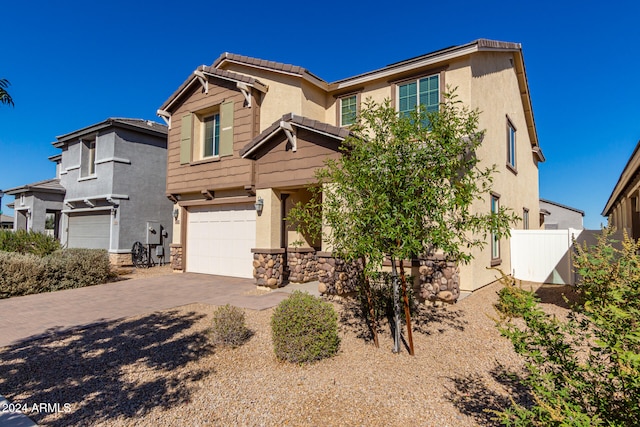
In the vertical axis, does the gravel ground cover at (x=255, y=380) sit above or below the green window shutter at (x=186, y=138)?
below

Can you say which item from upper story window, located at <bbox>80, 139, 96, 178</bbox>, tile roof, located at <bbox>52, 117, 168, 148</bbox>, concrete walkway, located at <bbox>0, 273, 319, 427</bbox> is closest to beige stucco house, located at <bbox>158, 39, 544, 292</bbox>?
concrete walkway, located at <bbox>0, 273, 319, 427</bbox>

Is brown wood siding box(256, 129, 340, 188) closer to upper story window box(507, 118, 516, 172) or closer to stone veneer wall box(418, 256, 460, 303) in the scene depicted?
stone veneer wall box(418, 256, 460, 303)

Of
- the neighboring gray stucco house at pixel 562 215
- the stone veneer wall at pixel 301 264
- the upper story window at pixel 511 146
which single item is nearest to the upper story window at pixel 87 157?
the stone veneer wall at pixel 301 264

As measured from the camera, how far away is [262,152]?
1006 cm

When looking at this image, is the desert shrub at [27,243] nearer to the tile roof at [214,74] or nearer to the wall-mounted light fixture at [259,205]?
the tile roof at [214,74]

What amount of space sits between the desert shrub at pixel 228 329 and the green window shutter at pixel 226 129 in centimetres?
740

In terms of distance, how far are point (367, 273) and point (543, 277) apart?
915cm

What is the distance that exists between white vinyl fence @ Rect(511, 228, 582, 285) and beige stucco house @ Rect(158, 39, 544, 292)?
0.65m

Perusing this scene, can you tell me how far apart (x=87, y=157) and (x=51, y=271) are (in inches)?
343

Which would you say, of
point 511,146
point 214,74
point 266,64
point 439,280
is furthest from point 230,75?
point 511,146

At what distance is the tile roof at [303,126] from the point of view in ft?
26.3

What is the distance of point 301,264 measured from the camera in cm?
1024

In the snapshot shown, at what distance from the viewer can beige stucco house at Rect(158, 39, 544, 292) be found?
359 inches

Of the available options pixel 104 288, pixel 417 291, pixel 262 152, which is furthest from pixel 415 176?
pixel 104 288
